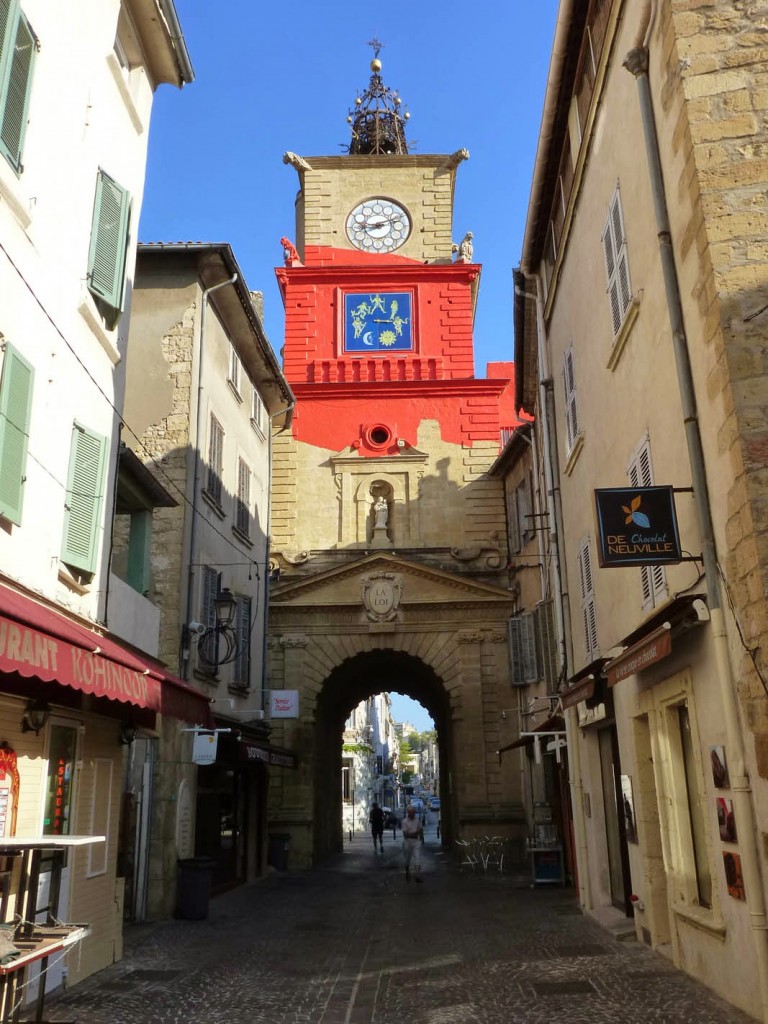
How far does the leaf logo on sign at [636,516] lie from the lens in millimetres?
7273

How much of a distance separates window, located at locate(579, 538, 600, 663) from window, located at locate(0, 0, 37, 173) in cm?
820

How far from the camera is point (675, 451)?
7.79m

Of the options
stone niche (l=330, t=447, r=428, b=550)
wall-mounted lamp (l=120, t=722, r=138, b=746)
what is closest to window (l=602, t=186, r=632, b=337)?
wall-mounted lamp (l=120, t=722, r=138, b=746)

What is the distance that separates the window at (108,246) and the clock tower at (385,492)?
1558 centimetres

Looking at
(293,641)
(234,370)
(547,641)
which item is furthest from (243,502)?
(547,641)

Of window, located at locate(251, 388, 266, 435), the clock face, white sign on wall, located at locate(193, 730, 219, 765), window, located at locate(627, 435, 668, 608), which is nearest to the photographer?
window, located at locate(627, 435, 668, 608)

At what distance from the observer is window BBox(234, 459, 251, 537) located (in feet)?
61.5

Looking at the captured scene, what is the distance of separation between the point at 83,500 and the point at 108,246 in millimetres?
2864

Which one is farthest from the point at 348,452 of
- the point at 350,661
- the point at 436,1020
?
the point at 436,1020

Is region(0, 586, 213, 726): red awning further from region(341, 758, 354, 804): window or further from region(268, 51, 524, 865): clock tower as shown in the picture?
region(341, 758, 354, 804): window

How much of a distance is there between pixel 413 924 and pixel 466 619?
12.7 meters

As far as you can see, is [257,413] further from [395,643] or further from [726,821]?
[726,821]

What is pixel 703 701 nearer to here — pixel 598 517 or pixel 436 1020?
pixel 598 517

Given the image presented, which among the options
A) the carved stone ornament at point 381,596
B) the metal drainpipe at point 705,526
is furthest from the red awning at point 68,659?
the carved stone ornament at point 381,596
